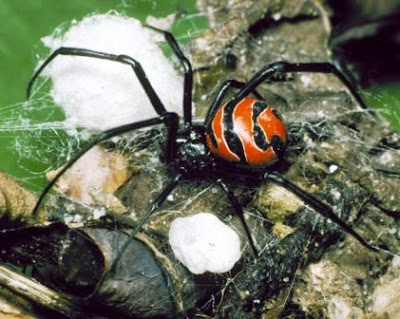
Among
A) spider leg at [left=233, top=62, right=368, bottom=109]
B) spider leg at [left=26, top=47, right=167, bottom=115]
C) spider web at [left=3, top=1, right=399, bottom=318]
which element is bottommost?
spider web at [left=3, top=1, right=399, bottom=318]

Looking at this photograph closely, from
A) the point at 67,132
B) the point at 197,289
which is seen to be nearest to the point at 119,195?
the point at 67,132

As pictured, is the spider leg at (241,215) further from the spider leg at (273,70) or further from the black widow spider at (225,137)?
the spider leg at (273,70)

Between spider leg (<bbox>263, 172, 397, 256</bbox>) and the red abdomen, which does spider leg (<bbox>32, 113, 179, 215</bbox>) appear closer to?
the red abdomen

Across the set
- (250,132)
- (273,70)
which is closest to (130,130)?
(250,132)

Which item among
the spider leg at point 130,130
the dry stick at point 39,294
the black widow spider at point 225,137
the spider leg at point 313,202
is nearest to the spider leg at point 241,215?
the black widow spider at point 225,137

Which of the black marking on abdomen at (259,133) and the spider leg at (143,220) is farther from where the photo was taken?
the black marking on abdomen at (259,133)

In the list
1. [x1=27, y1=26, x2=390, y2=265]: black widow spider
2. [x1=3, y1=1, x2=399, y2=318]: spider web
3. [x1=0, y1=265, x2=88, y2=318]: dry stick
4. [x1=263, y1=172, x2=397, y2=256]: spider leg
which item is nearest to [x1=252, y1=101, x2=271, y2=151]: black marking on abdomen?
[x1=27, y1=26, x2=390, y2=265]: black widow spider

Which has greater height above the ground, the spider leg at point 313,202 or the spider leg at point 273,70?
the spider leg at point 273,70
